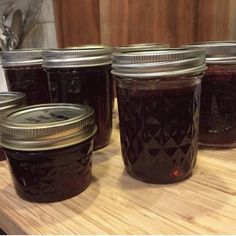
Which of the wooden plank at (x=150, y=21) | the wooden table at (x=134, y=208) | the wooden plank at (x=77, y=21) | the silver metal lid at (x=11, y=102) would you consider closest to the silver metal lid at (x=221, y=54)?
the wooden table at (x=134, y=208)

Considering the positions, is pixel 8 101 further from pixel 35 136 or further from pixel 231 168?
pixel 231 168

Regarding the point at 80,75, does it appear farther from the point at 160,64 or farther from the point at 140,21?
the point at 140,21

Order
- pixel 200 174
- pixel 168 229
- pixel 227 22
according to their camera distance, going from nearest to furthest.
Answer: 1. pixel 168 229
2. pixel 200 174
3. pixel 227 22

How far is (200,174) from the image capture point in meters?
0.45

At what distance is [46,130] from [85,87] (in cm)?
13

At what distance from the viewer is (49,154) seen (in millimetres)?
381

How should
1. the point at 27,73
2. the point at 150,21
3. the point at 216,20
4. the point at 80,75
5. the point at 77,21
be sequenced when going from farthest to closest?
the point at 77,21, the point at 150,21, the point at 216,20, the point at 27,73, the point at 80,75

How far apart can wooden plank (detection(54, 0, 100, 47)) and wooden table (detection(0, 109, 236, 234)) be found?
71 centimetres

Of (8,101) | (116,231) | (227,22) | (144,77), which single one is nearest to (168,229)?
(116,231)

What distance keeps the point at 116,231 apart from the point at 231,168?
20 cm

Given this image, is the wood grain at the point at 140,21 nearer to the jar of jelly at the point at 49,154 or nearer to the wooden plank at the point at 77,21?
the wooden plank at the point at 77,21

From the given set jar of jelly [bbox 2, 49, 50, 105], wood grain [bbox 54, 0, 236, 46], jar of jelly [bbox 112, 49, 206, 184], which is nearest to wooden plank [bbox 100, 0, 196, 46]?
wood grain [bbox 54, 0, 236, 46]

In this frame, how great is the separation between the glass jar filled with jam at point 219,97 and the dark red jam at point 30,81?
0.27 m

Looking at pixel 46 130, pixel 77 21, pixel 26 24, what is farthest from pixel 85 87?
pixel 26 24
